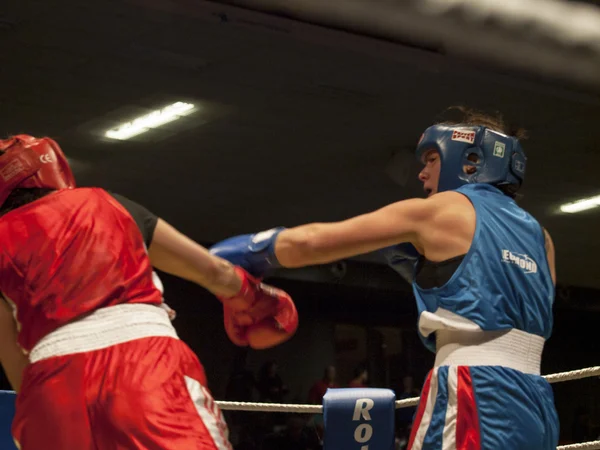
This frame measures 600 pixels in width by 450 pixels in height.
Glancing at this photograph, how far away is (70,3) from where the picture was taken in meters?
5.77

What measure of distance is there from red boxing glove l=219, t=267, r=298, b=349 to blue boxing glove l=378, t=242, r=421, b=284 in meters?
0.28

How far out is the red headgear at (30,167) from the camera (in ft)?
6.24

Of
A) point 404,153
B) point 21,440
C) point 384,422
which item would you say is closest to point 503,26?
point 384,422

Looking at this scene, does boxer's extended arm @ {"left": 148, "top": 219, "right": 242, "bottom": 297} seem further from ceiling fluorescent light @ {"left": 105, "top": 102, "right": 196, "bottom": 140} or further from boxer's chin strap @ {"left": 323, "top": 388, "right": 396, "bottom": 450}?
ceiling fluorescent light @ {"left": 105, "top": 102, "right": 196, "bottom": 140}

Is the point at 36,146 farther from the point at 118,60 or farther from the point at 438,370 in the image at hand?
the point at 118,60

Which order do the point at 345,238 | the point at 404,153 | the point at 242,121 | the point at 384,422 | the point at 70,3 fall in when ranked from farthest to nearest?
the point at 404,153
the point at 242,121
the point at 70,3
the point at 384,422
the point at 345,238

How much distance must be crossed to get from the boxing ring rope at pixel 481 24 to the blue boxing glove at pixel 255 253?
1.24 meters

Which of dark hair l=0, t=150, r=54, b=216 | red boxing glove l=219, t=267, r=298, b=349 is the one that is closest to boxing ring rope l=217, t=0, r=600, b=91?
red boxing glove l=219, t=267, r=298, b=349

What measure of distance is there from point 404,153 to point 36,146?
21.9 ft

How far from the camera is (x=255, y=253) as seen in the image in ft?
7.47

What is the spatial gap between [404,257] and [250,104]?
5204mm

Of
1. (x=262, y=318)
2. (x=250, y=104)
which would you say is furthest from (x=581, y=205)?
(x=262, y=318)

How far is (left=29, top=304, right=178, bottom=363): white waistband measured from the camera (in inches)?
68.4

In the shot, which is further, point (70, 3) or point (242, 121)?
point (242, 121)
